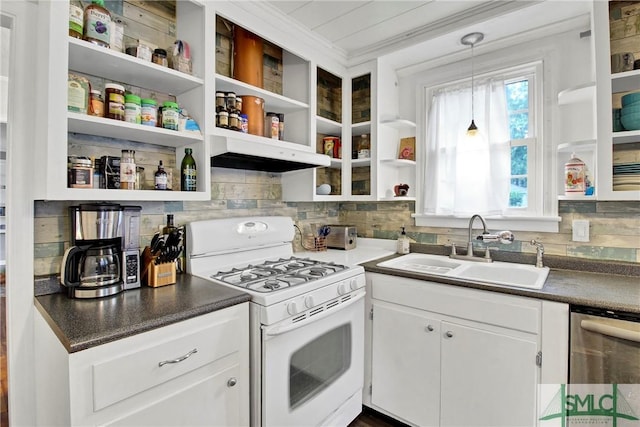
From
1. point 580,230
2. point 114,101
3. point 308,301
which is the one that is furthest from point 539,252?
point 114,101

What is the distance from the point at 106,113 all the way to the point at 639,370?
237 cm

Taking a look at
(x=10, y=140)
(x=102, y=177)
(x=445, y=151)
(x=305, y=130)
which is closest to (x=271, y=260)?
(x=305, y=130)

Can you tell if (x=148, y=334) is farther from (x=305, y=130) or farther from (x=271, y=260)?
(x=305, y=130)

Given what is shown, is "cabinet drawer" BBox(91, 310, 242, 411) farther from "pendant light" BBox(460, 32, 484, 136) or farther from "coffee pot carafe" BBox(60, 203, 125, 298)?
"pendant light" BBox(460, 32, 484, 136)

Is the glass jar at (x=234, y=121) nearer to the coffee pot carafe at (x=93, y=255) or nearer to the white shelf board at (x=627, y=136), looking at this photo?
the coffee pot carafe at (x=93, y=255)

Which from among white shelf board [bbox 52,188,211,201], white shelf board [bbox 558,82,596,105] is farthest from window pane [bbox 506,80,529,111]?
white shelf board [bbox 52,188,211,201]

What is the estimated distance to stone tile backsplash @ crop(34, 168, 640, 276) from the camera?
1.33 metres

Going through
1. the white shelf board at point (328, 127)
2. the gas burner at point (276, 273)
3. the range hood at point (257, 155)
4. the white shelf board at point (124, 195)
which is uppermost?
the white shelf board at point (328, 127)

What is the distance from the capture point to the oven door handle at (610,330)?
1.18 meters

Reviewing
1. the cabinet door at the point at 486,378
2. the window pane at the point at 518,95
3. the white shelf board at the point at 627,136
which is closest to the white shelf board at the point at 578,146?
the white shelf board at the point at 627,136

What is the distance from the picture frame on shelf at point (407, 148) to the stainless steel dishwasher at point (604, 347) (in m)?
1.48

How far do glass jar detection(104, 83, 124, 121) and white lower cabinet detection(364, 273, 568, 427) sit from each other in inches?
61.0

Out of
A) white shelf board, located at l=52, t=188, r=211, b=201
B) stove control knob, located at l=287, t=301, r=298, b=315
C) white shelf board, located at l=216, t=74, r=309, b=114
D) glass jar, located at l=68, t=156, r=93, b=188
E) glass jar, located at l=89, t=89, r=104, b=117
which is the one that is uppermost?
white shelf board, located at l=216, t=74, r=309, b=114

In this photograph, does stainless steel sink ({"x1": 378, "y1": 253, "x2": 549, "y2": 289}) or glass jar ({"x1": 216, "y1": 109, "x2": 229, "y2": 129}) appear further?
stainless steel sink ({"x1": 378, "y1": 253, "x2": 549, "y2": 289})
